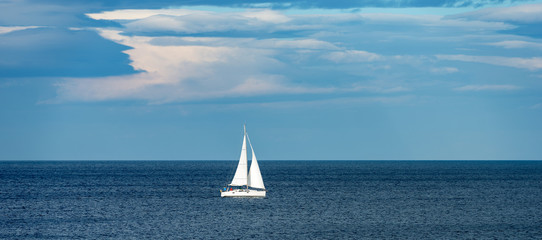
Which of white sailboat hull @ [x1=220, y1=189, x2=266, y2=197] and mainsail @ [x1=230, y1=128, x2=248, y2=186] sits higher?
mainsail @ [x1=230, y1=128, x2=248, y2=186]

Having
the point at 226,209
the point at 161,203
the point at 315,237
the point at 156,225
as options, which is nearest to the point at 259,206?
the point at 226,209

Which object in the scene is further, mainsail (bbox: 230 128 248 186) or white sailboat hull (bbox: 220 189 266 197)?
white sailboat hull (bbox: 220 189 266 197)

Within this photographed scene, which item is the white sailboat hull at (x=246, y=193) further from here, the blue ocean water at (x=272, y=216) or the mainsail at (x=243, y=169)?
the mainsail at (x=243, y=169)

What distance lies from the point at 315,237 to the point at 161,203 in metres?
41.7

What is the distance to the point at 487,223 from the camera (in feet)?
253

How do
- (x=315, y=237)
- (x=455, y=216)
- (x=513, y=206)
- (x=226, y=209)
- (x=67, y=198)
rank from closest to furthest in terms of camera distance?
(x=315, y=237)
(x=455, y=216)
(x=226, y=209)
(x=513, y=206)
(x=67, y=198)

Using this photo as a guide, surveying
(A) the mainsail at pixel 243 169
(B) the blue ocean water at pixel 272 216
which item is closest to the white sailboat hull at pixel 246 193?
(B) the blue ocean water at pixel 272 216

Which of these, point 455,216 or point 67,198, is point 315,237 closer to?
point 455,216

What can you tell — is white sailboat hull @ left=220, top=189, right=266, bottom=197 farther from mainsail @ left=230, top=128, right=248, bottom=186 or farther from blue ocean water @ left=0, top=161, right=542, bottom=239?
mainsail @ left=230, top=128, right=248, bottom=186

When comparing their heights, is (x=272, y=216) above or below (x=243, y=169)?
below

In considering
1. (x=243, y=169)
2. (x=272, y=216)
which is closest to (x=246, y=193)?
(x=243, y=169)

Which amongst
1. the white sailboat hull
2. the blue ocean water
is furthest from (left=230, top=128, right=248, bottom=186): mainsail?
the blue ocean water

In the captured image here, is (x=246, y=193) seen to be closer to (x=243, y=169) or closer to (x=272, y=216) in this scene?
(x=243, y=169)

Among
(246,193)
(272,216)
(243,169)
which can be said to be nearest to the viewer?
(272,216)
